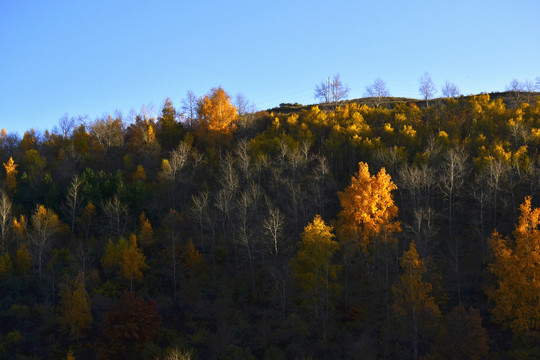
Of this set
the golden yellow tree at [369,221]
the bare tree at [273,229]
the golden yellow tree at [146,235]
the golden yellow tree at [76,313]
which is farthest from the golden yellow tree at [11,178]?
the golden yellow tree at [369,221]

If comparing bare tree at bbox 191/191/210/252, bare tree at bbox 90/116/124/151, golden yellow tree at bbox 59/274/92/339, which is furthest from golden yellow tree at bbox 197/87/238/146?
golden yellow tree at bbox 59/274/92/339

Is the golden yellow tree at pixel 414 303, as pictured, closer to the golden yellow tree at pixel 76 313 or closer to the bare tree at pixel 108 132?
the golden yellow tree at pixel 76 313

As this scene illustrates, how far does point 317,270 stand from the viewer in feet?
124

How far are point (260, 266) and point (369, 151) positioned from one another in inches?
1064

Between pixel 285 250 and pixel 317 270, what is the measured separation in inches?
219

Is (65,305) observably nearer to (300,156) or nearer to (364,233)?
(364,233)

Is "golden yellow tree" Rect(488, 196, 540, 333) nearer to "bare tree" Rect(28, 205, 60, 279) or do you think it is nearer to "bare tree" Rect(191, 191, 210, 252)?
"bare tree" Rect(191, 191, 210, 252)

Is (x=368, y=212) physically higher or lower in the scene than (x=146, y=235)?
higher

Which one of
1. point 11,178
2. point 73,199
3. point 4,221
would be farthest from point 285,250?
point 11,178

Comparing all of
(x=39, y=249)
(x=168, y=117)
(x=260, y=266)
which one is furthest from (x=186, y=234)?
(x=168, y=117)

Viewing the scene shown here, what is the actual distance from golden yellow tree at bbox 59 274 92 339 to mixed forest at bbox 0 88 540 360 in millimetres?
108

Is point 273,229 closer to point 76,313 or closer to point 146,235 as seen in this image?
point 146,235

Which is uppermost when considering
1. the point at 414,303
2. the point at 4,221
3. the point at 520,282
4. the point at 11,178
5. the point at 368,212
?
the point at 11,178

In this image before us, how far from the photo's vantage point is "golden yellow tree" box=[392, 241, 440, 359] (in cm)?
3209
